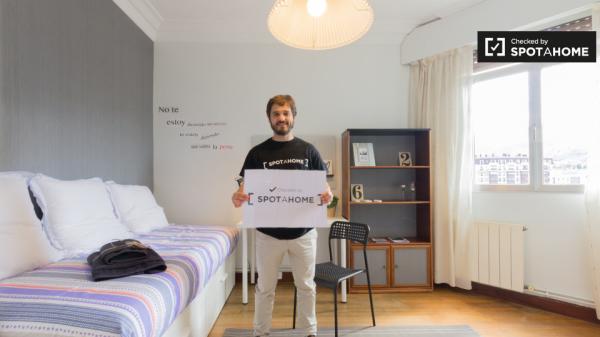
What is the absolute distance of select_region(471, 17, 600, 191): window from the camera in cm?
238

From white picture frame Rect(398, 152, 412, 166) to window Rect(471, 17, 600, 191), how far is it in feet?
1.92

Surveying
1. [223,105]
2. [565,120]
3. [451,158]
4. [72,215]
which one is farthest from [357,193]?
[72,215]

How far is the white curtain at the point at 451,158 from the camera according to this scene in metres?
2.80

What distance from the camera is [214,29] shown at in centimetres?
315

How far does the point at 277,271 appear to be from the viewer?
5.90ft

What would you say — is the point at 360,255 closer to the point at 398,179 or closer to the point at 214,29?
the point at 398,179

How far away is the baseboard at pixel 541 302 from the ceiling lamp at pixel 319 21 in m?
2.66

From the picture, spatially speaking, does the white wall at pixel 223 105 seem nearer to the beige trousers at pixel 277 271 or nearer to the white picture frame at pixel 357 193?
the white picture frame at pixel 357 193

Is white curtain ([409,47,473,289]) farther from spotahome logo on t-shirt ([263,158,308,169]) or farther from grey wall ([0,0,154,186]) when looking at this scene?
grey wall ([0,0,154,186])

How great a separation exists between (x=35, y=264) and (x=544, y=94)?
3614mm

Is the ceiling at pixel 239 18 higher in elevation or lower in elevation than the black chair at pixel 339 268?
higher

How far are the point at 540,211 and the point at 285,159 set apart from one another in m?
2.22

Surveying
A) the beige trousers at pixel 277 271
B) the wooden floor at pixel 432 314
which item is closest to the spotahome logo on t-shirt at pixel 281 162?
the beige trousers at pixel 277 271

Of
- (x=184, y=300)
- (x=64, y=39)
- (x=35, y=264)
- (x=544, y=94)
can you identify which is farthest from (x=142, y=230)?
(x=544, y=94)
